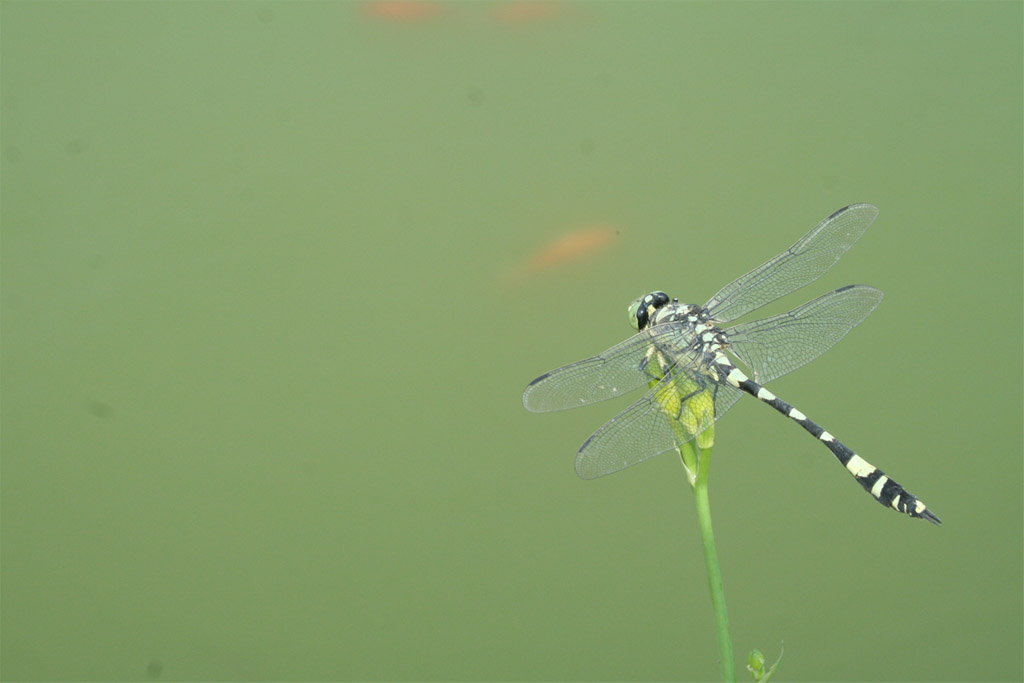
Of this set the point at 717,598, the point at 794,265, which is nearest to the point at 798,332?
the point at 794,265

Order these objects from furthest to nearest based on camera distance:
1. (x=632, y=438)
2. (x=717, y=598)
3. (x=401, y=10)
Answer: (x=401, y=10)
(x=632, y=438)
(x=717, y=598)

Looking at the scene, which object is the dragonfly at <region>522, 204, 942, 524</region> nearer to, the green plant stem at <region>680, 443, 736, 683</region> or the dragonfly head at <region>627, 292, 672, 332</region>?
the dragonfly head at <region>627, 292, 672, 332</region>

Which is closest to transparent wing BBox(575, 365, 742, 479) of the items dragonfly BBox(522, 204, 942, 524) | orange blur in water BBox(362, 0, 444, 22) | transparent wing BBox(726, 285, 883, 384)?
dragonfly BBox(522, 204, 942, 524)

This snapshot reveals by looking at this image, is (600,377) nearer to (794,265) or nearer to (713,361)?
(713,361)

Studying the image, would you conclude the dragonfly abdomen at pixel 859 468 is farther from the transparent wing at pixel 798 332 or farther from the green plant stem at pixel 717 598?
the green plant stem at pixel 717 598

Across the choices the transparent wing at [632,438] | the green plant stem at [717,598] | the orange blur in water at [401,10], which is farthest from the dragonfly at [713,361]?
the orange blur in water at [401,10]

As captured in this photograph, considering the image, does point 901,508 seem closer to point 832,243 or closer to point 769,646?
point 832,243
